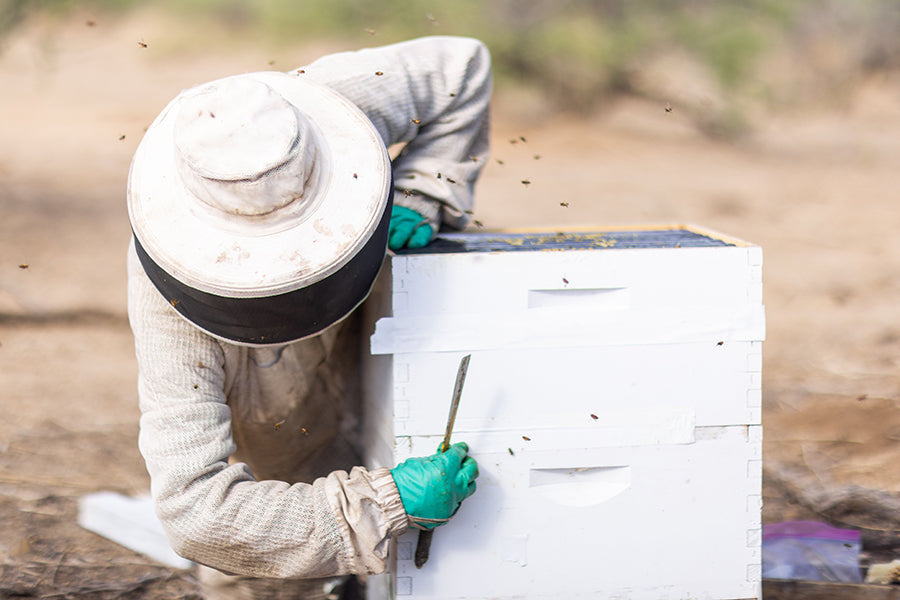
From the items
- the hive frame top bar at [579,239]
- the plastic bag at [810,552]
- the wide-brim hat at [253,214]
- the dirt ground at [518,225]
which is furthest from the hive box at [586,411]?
the dirt ground at [518,225]

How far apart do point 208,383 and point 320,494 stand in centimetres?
28

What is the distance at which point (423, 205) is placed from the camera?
5.90 ft

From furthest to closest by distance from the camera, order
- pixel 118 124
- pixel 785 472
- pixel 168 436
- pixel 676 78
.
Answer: pixel 676 78 → pixel 118 124 → pixel 785 472 → pixel 168 436

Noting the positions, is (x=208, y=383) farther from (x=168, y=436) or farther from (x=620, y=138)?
(x=620, y=138)

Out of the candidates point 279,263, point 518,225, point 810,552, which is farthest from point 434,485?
point 518,225

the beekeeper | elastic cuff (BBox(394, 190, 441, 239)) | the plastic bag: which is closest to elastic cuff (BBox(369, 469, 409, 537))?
the beekeeper

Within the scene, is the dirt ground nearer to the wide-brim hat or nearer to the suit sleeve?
the suit sleeve

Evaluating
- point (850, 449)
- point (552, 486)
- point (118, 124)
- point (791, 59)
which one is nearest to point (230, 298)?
point (552, 486)

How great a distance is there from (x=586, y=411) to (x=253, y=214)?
674 millimetres

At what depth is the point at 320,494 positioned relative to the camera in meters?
1.54

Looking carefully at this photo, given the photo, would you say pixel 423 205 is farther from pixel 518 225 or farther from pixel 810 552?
pixel 518 225

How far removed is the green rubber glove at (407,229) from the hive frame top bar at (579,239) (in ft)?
0.09

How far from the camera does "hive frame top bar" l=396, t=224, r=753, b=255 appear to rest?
168 centimetres

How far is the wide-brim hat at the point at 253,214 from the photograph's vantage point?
1.33m
